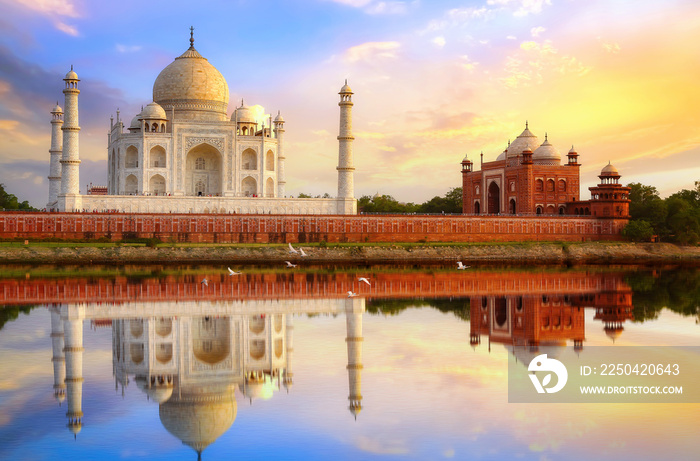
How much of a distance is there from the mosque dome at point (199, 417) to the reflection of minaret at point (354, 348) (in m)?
1.82

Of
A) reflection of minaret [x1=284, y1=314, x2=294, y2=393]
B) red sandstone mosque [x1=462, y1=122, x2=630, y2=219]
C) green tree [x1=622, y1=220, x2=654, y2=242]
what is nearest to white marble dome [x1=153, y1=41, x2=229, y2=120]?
red sandstone mosque [x1=462, y1=122, x2=630, y2=219]

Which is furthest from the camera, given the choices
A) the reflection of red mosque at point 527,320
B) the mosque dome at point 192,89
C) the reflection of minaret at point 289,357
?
the mosque dome at point 192,89

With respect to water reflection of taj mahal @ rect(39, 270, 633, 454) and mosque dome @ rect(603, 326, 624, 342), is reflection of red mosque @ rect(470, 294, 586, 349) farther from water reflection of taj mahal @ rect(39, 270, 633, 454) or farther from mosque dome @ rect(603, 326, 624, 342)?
mosque dome @ rect(603, 326, 624, 342)

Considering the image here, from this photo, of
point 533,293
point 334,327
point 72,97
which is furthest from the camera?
point 72,97

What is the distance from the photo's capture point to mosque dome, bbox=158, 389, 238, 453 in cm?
Answer: 1027

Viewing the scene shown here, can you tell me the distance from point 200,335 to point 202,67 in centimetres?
3938

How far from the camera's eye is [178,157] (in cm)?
5088

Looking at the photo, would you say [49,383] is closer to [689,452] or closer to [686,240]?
[689,452]

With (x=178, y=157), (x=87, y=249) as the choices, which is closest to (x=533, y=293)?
(x=87, y=249)

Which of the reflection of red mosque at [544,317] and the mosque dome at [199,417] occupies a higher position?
the reflection of red mosque at [544,317]

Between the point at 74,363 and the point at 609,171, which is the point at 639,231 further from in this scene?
the point at 74,363

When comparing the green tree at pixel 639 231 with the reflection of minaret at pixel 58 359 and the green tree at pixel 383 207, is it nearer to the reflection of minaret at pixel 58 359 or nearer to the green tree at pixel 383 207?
the green tree at pixel 383 207

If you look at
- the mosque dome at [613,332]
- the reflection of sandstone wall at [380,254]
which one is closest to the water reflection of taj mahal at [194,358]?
the mosque dome at [613,332]

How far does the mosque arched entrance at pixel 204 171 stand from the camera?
2062 inches
